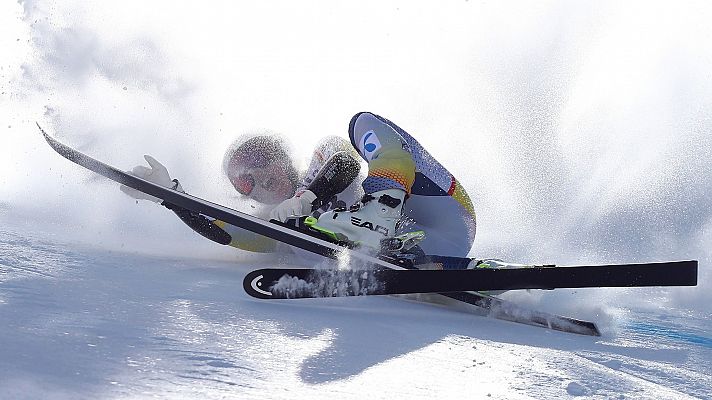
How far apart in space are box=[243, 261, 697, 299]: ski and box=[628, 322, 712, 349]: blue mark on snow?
411 mm

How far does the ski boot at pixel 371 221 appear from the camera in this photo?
2684 mm

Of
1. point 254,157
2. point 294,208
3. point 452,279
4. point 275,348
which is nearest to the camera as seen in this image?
point 275,348

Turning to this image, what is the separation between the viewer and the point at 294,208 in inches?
124

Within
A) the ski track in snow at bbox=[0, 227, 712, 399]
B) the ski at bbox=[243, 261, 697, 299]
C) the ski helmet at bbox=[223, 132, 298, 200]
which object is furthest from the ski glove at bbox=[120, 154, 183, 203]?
the ski at bbox=[243, 261, 697, 299]

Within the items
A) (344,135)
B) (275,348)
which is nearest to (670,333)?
(275,348)

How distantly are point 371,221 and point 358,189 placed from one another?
2.40 feet

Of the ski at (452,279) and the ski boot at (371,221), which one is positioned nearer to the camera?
the ski at (452,279)

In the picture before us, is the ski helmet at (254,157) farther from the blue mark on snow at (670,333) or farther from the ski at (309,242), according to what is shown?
the blue mark on snow at (670,333)

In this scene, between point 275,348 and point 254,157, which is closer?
point 275,348

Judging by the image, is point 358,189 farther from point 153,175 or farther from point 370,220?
point 153,175

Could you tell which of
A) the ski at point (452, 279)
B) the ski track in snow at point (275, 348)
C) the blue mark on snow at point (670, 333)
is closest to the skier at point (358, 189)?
the ski at point (452, 279)

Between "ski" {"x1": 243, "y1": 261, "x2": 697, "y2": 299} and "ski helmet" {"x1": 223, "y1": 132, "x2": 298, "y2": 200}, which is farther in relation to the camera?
"ski helmet" {"x1": 223, "y1": 132, "x2": 298, "y2": 200}

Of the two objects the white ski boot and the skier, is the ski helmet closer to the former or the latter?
the skier

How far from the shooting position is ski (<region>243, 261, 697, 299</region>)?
2.18 metres
